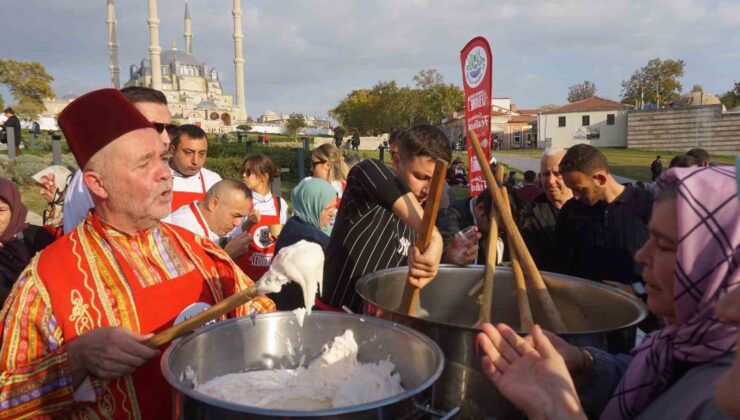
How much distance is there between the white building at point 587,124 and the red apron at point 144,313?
5433 centimetres

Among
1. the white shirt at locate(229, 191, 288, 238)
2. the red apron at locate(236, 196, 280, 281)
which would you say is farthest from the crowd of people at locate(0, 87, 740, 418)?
the white shirt at locate(229, 191, 288, 238)

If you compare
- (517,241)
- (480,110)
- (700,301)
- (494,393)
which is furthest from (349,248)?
(480,110)

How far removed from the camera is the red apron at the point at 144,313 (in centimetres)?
164

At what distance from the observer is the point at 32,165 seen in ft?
45.8

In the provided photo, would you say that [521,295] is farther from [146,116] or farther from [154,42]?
[154,42]

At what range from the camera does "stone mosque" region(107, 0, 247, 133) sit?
74919 millimetres

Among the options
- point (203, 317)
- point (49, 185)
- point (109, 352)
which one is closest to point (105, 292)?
point (109, 352)

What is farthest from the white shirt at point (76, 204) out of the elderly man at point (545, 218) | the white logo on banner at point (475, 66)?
the white logo on banner at point (475, 66)

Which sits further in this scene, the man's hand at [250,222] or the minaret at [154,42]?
the minaret at [154,42]

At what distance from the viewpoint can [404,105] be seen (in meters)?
48.9

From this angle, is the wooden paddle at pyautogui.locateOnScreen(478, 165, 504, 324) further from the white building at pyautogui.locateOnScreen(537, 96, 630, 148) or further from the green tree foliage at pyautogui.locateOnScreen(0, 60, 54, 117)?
the white building at pyautogui.locateOnScreen(537, 96, 630, 148)

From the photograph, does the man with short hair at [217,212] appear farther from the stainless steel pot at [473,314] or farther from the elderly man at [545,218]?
the elderly man at [545,218]

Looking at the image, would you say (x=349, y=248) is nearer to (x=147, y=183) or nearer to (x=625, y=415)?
(x=147, y=183)

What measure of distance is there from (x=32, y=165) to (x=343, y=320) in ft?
50.6
